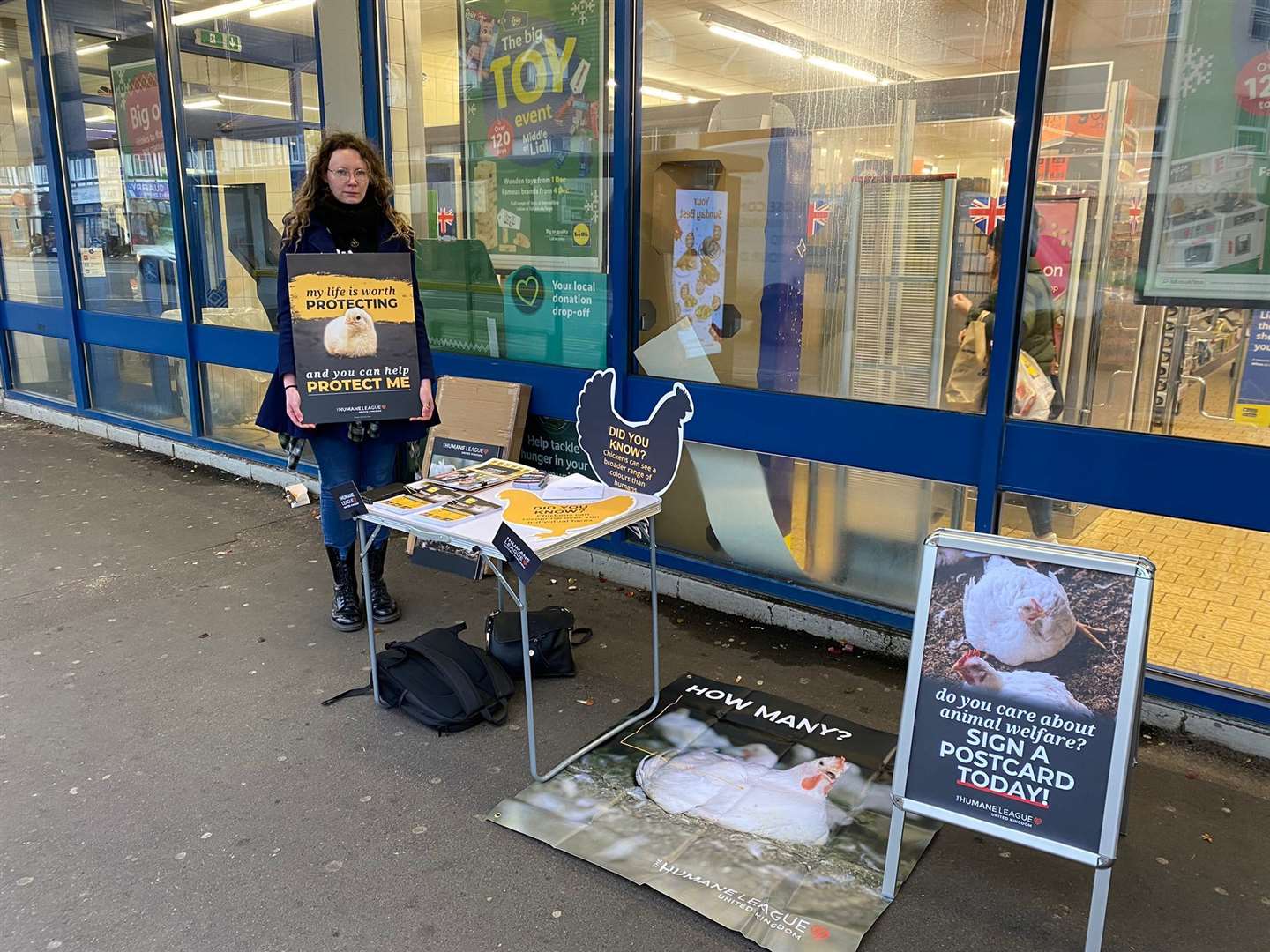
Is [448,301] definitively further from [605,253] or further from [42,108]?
[42,108]

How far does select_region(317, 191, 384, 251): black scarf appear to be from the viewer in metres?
3.56

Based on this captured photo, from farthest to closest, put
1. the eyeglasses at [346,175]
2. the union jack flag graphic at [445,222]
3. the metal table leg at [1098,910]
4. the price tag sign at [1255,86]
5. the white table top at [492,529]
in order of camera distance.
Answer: the union jack flag graphic at [445,222] → the eyeglasses at [346,175] → the price tag sign at [1255,86] → the white table top at [492,529] → the metal table leg at [1098,910]

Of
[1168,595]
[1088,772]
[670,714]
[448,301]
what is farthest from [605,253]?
[1088,772]

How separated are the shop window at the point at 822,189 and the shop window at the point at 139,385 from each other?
423 centimetres

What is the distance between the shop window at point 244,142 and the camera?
5.48 m

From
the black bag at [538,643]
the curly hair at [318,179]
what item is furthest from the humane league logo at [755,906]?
the curly hair at [318,179]

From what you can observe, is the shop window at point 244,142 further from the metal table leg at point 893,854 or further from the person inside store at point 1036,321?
the metal table leg at point 893,854

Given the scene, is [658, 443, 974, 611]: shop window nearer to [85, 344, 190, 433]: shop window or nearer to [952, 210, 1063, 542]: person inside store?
[952, 210, 1063, 542]: person inside store

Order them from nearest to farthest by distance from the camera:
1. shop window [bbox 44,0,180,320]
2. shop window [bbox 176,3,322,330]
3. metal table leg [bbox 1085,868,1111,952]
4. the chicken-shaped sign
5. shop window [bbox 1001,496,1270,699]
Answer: metal table leg [bbox 1085,868,1111,952]
shop window [bbox 1001,496,1270,699]
the chicken-shaped sign
shop window [bbox 176,3,322,330]
shop window [bbox 44,0,180,320]

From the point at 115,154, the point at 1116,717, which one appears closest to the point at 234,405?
the point at 115,154

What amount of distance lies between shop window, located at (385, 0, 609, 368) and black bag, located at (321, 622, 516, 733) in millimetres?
1651

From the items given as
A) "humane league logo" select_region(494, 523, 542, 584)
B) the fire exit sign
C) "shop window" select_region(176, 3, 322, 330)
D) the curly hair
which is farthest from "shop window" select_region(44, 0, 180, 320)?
"humane league logo" select_region(494, 523, 542, 584)

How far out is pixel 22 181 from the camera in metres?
7.93

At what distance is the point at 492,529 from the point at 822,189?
6.50ft
